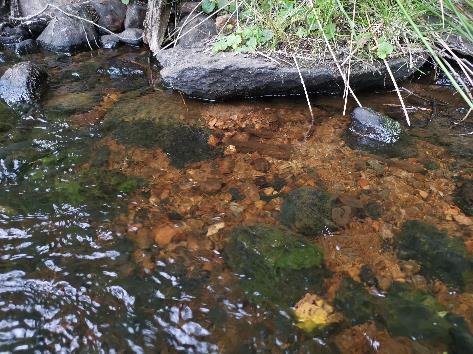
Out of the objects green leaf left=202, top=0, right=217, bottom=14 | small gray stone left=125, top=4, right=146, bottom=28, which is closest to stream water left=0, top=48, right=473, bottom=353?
green leaf left=202, top=0, right=217, bottom=14

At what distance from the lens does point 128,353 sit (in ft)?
6.07

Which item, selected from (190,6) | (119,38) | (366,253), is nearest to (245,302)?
(366,253)

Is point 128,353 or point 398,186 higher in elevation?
point 128,353

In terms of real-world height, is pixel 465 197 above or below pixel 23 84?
below

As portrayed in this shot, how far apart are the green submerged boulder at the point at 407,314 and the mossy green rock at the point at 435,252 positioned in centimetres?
20

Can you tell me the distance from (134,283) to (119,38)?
167 inches

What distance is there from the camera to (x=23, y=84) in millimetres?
4137

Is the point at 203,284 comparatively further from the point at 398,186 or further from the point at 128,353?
the point at 398,186

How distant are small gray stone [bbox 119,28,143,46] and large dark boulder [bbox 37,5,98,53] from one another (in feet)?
1.12

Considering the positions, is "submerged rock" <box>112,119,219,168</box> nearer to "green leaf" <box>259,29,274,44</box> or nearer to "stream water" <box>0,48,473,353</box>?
"stream water" <box>0,48,473,353</box>

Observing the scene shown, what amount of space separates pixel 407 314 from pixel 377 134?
1.73 meters

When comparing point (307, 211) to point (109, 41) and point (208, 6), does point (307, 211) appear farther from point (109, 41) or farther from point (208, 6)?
point (109, 41)

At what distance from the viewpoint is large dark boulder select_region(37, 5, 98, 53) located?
5500mm

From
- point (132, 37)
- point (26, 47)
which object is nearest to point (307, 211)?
point (132, 37)
